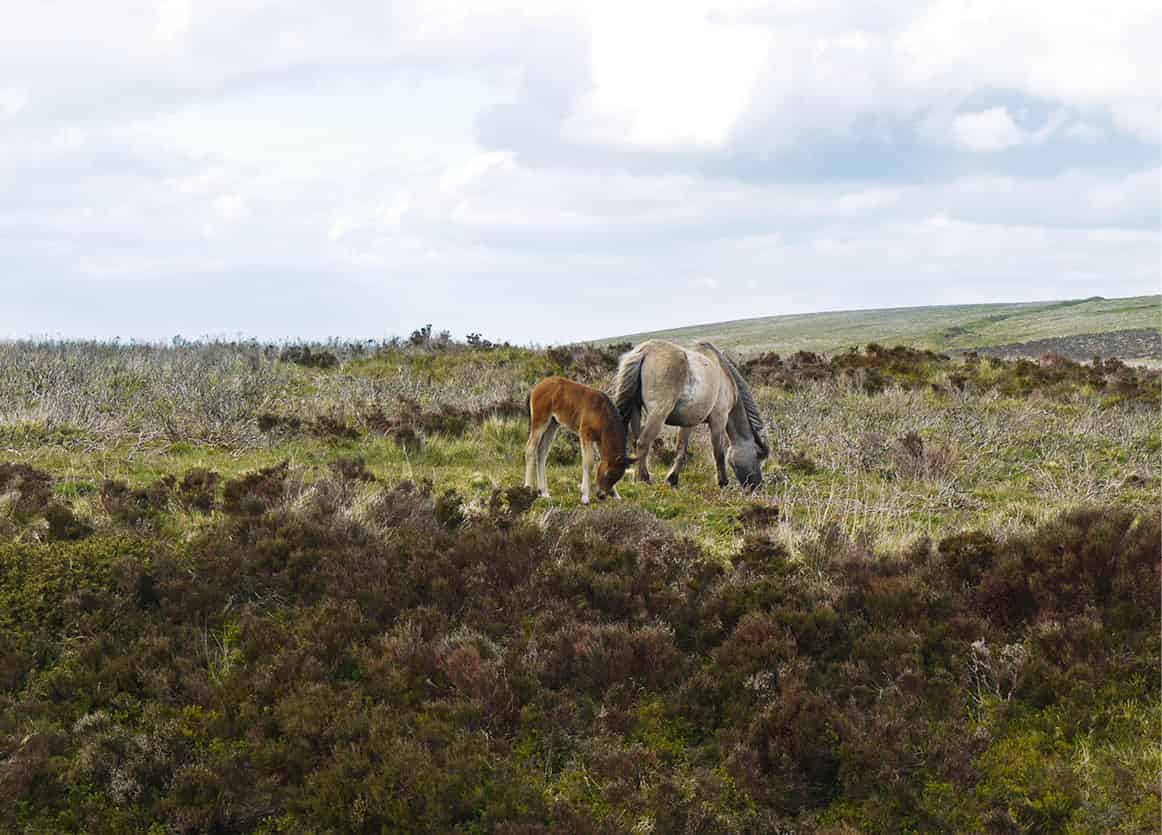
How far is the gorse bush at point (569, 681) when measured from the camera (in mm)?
5297

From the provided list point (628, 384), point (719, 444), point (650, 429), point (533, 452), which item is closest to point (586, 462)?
point (533, 452)

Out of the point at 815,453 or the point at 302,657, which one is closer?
the point at 302,657

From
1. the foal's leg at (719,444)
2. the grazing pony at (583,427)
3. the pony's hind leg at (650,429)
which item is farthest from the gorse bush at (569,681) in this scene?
the foal's leg at (719,444)

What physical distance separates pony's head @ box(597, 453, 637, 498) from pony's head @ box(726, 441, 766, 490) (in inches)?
110

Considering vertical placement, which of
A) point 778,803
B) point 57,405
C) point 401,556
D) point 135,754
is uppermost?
point 57,405

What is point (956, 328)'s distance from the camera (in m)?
59.9

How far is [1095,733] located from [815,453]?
29.5 feet

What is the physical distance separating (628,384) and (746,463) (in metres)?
2.17

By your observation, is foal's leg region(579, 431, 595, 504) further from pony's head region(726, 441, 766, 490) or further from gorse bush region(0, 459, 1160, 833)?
pony's head region(726, 441, 766, 490)

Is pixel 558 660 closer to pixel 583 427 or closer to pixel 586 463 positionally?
pixel 586 463

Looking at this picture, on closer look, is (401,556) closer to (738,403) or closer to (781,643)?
(781,643)

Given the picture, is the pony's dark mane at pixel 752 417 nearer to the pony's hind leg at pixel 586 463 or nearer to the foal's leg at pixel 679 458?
the foal's leg at pixel 679 458

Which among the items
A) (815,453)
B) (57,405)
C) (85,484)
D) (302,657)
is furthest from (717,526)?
(57,405)

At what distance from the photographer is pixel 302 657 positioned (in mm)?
6414
